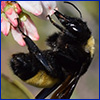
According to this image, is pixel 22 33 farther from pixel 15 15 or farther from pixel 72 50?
pixel 72 50

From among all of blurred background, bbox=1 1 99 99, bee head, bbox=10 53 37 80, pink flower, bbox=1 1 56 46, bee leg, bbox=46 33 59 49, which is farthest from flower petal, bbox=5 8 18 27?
blurred background, bbox=1 1 99 99

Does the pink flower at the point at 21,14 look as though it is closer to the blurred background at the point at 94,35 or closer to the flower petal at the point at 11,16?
the flower petal at the point at 11,16

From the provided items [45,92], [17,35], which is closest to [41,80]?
[45,92]

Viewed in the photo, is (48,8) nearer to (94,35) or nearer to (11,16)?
(11,16)

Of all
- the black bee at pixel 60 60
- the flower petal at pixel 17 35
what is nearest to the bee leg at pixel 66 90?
the black bee at pixel 60 60

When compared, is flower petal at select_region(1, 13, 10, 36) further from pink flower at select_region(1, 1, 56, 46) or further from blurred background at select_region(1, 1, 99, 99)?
blurred background at select_region(1, 1, 99, 99)

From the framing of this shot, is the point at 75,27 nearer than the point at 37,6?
No

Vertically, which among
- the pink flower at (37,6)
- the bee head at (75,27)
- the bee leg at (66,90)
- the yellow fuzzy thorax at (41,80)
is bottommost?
the bee leg at (66,90)
